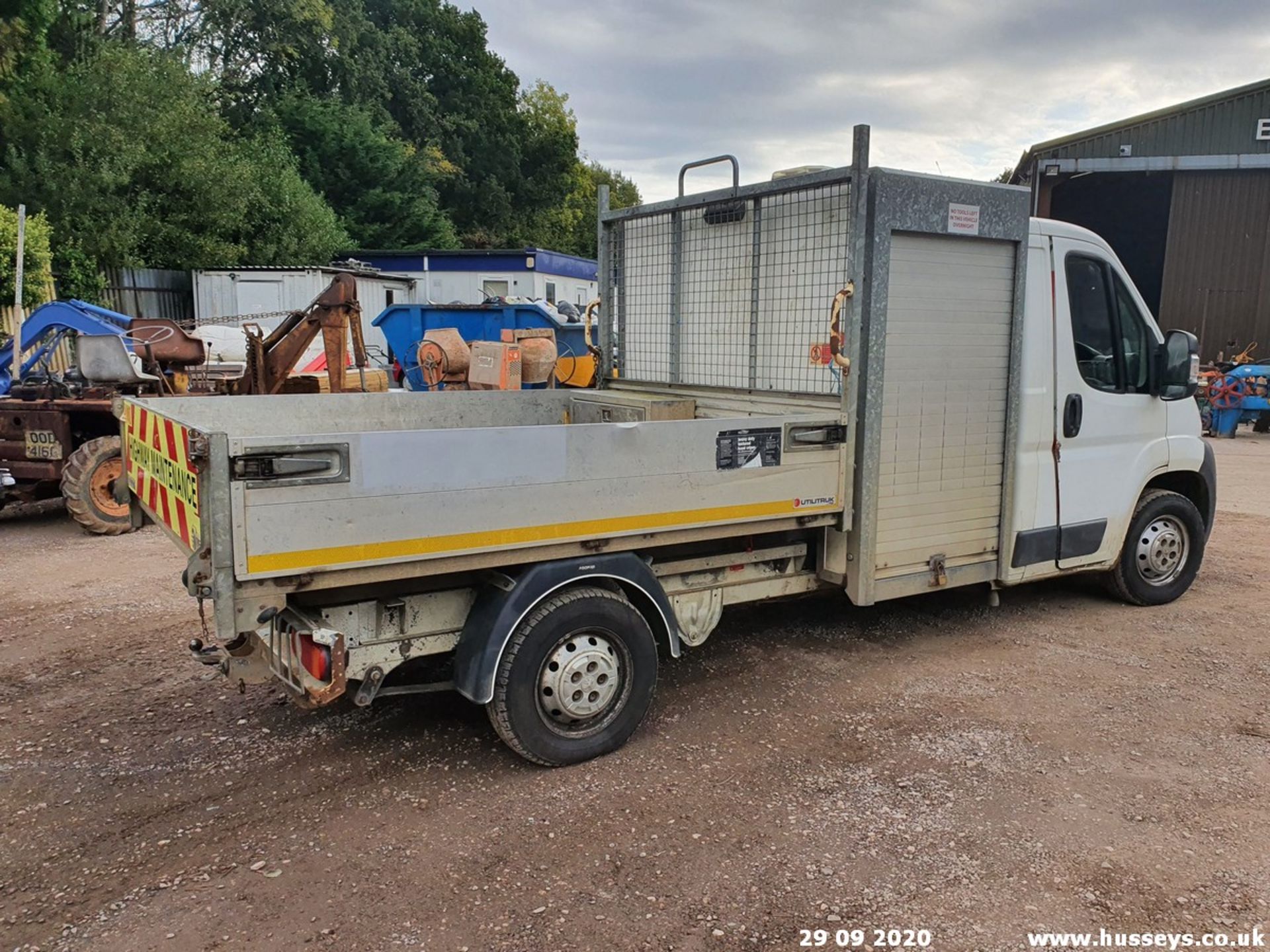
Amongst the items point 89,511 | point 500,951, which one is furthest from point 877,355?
point 89,511

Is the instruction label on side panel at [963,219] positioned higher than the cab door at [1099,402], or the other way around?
the instruction label on side panel at [963,219]

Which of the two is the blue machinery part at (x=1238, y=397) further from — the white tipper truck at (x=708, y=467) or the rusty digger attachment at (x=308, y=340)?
the rusty digger attachment at (x=308, y=340)

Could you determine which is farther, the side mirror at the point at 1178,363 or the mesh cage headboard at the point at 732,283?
the side mirror at the point at 1178,363

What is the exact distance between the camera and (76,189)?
62.9ft

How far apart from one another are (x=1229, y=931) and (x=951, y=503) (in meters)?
2.52

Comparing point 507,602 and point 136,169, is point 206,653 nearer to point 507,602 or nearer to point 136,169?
point 507,602

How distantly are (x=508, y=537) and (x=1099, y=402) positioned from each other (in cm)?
387

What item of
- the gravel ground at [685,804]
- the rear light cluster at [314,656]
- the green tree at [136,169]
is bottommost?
the gravel ground at [685,804]

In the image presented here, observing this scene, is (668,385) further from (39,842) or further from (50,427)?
(50,427)

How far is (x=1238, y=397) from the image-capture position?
52.5 ft

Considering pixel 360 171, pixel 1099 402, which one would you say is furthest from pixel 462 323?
pixel 360 171

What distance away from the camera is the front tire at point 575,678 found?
3787 mm

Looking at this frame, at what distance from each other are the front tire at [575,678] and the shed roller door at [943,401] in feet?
5.02

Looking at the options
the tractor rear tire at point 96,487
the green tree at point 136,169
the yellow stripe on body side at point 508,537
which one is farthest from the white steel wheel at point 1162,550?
the green tree at point 136,169
